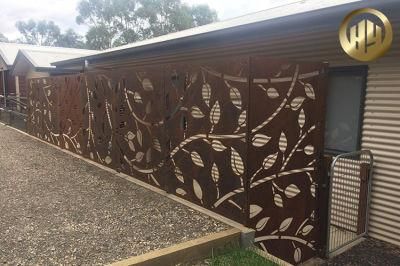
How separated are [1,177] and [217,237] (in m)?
4.98

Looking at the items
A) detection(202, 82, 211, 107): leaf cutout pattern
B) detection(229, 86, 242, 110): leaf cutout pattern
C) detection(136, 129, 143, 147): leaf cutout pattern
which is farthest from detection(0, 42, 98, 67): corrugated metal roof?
detection(229, 86, 242, 110): leaf cutout pattern

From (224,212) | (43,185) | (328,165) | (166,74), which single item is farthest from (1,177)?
(328,165)

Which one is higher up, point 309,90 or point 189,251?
point 309,90

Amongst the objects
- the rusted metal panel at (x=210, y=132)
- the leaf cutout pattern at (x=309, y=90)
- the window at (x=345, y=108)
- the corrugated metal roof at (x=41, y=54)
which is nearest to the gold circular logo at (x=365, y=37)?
the window at (x=345, y=108)

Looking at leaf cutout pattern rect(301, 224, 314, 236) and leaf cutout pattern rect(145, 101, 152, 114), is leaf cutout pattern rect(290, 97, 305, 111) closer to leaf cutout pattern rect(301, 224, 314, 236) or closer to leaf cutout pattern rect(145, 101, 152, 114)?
leaf cutout pattern rect(301, 224, 314, 236)

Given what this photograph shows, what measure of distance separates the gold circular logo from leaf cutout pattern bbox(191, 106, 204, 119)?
213cm

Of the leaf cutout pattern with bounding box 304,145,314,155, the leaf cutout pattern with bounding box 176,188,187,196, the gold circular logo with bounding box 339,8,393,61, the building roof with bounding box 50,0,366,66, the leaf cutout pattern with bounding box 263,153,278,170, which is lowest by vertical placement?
the leaf cutout pattern with bounding box 176,188,187,196

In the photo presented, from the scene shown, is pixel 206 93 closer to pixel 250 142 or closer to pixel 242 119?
pixel 242 119

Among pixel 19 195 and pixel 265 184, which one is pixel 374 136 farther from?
pixel 19 195

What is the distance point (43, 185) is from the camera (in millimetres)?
6586

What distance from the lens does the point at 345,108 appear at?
5.70 meters

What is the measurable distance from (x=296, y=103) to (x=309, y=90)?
10.9 inches

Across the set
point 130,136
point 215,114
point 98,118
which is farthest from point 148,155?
point 98,118

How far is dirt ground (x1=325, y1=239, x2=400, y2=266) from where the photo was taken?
4.68 metres
